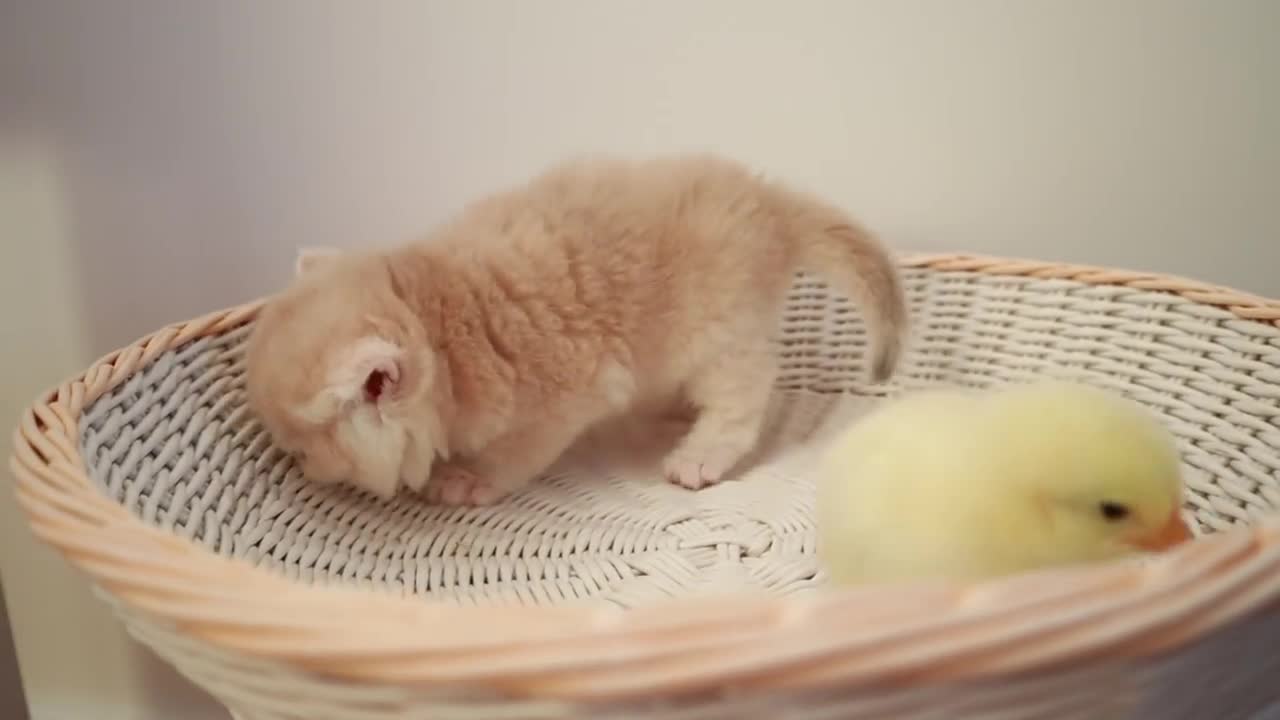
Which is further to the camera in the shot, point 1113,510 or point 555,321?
point 555,321

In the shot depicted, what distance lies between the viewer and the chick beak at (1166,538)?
0.57m

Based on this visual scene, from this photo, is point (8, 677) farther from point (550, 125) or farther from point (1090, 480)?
point (1090, 480)

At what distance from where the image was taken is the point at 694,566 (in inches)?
37.7

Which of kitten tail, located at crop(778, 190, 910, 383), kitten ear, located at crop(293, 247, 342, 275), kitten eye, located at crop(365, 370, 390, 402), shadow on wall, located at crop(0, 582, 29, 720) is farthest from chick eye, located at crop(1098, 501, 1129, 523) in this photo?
shadow on wall, located at crop(0, 582, 29, 720)

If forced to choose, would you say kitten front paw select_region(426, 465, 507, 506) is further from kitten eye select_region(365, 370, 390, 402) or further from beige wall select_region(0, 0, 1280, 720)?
beige wall select_region(0, 0, 1280, 720)

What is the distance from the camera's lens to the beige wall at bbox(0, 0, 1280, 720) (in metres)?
1.29

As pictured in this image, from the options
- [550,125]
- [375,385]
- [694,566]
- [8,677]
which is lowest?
[8,677]

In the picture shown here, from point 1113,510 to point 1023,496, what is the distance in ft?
0.17

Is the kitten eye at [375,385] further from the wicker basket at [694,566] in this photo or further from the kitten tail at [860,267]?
the kitten tail at [860,267]

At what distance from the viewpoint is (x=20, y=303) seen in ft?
4.31

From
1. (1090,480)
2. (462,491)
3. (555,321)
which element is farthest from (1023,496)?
(462,491)

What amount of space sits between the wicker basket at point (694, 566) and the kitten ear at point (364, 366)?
16 cm

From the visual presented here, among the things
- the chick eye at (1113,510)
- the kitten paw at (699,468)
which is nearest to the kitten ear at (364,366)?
the kitten paw at (699,468)

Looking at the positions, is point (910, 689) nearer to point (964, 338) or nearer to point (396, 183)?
point (964, 338)
